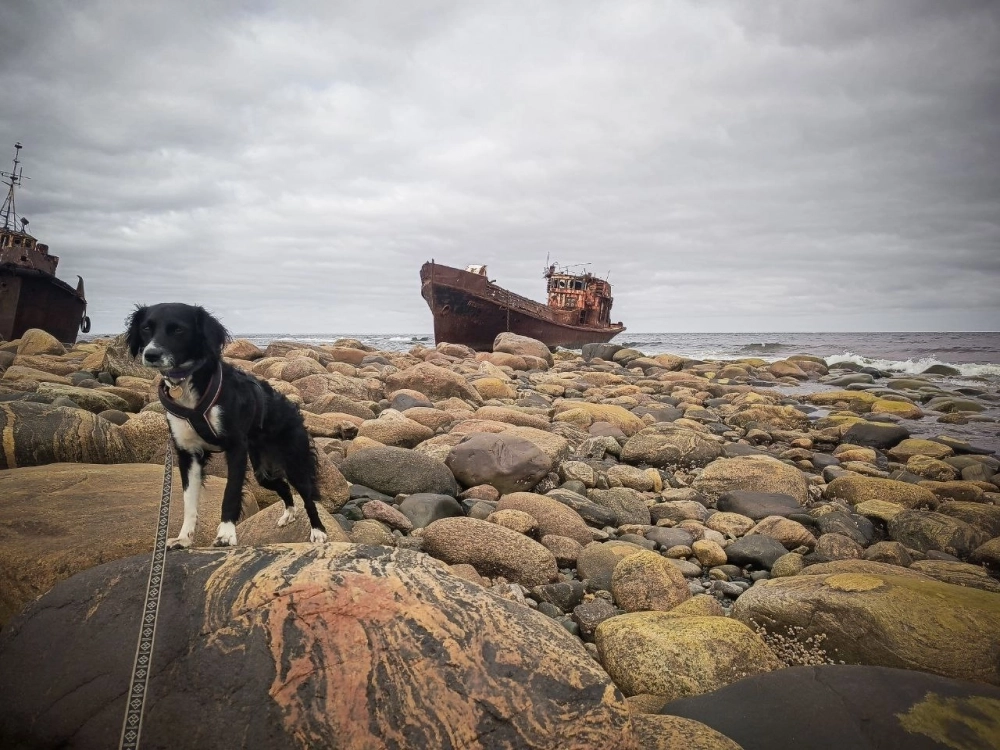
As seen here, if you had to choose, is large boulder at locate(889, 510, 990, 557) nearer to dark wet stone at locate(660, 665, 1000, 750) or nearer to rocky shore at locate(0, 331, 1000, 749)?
rocky shore at locate(0, 331, 1000, 749)

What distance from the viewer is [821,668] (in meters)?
2.63

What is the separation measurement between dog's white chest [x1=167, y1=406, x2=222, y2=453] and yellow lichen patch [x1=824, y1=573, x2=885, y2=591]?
4.12 meters

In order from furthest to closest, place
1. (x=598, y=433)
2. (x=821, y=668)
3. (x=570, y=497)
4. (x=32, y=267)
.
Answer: (x=32, y=267), (x=598, y=433), (x=570, y=497), (x=821, y=668)

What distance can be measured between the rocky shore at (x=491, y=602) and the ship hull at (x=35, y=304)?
22.5 metres

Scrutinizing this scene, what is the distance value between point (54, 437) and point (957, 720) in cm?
648

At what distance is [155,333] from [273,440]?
108 centimetres

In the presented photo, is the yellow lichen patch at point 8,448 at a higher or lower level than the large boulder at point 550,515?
higher

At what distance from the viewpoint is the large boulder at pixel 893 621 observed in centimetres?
296

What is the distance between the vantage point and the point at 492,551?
435 centimetres

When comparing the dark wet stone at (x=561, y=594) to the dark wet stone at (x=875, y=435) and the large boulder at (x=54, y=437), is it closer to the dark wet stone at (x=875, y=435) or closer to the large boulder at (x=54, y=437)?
the large boulder at (x=54, y=437)

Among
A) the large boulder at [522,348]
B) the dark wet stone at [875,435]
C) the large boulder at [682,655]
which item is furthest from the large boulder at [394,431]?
the large boulder at [522,348]

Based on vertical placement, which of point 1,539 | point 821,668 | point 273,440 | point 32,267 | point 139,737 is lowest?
point 821,668

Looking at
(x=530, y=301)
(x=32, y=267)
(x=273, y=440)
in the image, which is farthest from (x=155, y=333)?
(x=530, y=301)

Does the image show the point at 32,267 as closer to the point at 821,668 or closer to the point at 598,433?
the point at 598,433
